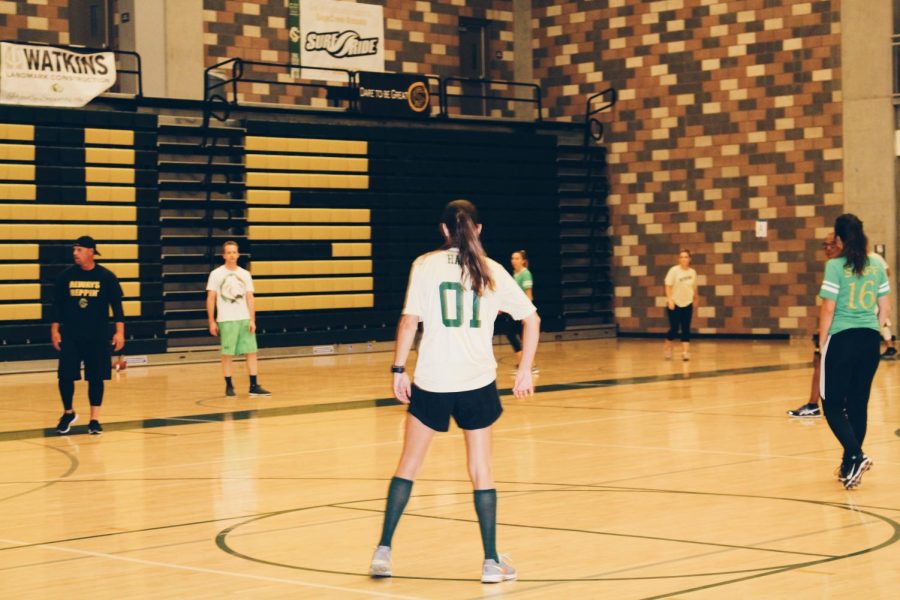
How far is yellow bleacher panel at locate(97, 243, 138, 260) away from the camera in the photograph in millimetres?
24688

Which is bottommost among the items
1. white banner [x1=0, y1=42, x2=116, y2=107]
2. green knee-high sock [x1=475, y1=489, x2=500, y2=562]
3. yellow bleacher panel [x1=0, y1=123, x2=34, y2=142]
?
green knee-high sock [x1=475, y1=489, x2=500, y2=562]

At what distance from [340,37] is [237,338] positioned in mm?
10934

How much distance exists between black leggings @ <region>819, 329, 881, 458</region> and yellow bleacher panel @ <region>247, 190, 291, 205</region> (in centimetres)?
1760

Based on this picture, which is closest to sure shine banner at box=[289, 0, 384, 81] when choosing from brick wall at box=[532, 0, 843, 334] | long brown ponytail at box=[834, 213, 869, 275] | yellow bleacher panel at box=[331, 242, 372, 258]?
yellow bleacher panel at box=[331, 242, 372, 258]

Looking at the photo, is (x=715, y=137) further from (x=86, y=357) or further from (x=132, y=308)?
(x=86, y=357)

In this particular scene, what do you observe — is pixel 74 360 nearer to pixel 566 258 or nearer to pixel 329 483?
pixel 329 483

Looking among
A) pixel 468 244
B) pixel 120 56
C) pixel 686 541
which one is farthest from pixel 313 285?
pixel 468 244

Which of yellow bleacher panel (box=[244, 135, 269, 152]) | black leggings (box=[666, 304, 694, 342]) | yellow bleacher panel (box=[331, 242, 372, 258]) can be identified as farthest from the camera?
yellow bleacher panel (box=[331, 242, 372, 258])

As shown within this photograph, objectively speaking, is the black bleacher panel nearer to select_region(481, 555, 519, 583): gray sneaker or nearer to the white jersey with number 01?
the white jersey with number 01

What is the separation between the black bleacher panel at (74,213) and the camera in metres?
23.7

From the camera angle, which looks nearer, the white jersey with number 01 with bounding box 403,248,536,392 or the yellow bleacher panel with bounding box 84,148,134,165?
the white jersey with number 01 with bounding box 403,248,536,392

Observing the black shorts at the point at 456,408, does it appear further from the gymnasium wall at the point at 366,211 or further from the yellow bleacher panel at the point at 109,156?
the gymnasium wall at the point at 366,211

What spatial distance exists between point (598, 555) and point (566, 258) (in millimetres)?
24274

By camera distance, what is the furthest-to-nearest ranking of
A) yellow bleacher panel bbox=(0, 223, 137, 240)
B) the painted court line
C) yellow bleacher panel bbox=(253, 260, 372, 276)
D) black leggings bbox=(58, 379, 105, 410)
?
yellow bleacher panel bbox=(253, 260, 372, 276) < yellow bleacher panel bbox=(0, 223, 137, 240) < black leggings bbox=(58, 379, 105, 410) < the painted court line
